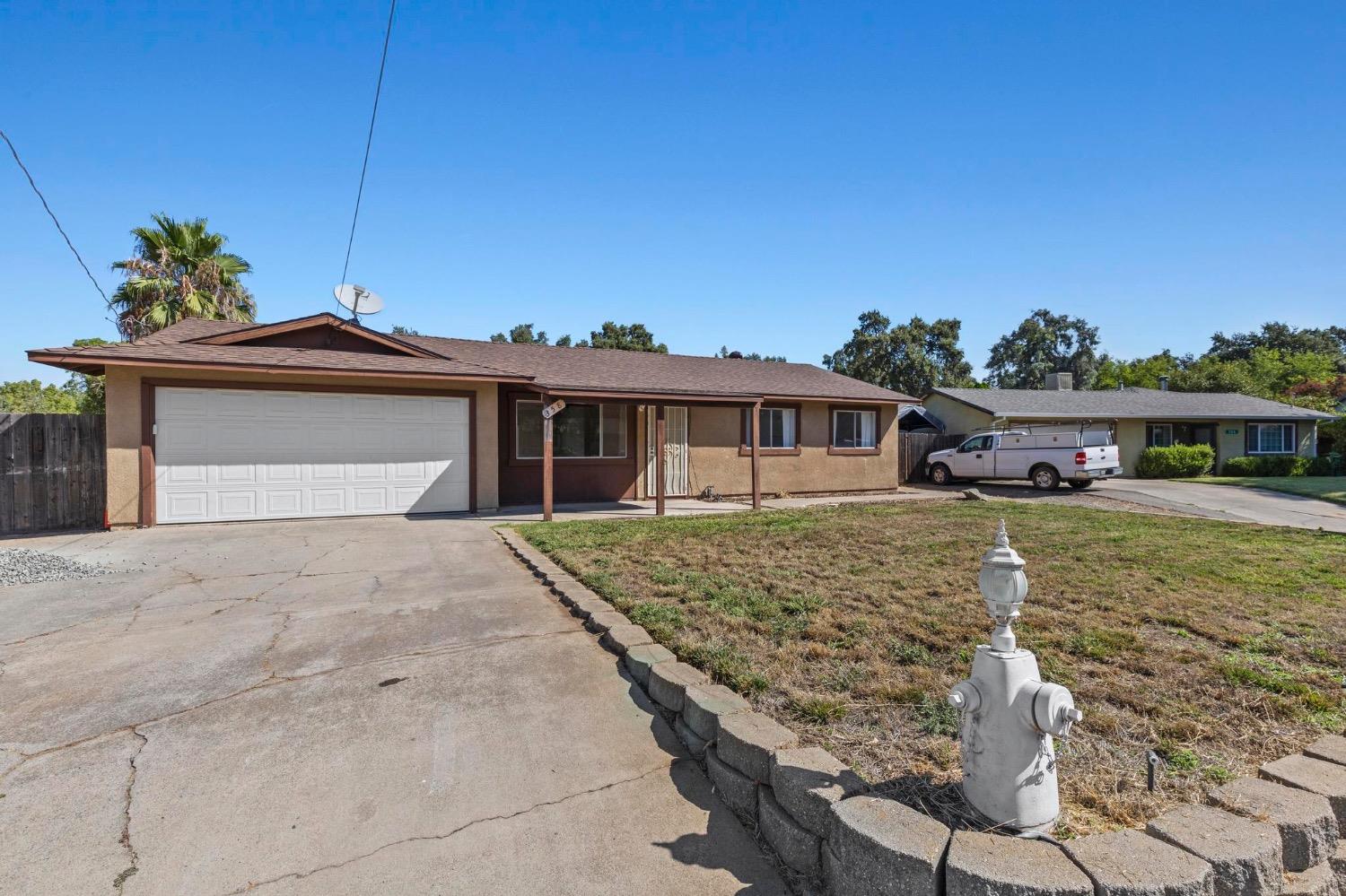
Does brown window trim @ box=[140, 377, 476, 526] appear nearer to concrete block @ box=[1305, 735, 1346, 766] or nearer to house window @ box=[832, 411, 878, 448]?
house window @ box=[832, 411, 878, 448]

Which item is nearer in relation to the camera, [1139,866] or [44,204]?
[1139,866]

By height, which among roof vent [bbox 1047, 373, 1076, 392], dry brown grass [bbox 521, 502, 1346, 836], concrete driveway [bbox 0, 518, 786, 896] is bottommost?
concrete driveway [bbox 0, 518, 786, 896]

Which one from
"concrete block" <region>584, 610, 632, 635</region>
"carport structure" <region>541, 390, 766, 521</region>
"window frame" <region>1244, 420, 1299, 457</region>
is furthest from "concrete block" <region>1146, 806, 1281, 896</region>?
"window frame" <region>1244, 420, 1299, 457</region>

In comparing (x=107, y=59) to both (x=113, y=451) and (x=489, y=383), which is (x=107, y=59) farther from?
(x=489, y=383)

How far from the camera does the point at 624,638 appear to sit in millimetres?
4027

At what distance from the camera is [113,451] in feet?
30.0

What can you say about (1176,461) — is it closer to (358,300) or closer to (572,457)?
(572,457)

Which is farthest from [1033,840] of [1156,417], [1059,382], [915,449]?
[1059,382]

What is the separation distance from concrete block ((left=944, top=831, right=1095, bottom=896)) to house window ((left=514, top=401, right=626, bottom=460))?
Answer: 36.1 ft

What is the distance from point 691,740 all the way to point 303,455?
9.85 m

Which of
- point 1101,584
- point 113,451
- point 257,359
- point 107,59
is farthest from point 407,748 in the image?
point 107,59

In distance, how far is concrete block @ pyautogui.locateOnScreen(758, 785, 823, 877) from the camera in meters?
2.07

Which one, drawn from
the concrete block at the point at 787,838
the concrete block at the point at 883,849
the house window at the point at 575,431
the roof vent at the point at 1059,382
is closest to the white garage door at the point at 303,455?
the house window at the point at 575,431

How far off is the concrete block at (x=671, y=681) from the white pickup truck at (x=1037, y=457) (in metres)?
16.4
